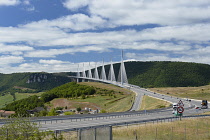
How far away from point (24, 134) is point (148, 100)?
3562 inches

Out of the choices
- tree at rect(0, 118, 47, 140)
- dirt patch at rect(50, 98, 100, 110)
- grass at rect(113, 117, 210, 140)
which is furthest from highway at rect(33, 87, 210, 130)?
dirt patch at rect(50, 98, 100, 110)

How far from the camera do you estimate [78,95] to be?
502ft

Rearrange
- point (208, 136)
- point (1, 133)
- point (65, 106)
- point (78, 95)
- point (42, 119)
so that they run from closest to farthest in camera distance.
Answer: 1. point (1, 133)
2. point (208, 136)
3. point (42, 119)
4. point (65, 106)
5. point (78, 95)

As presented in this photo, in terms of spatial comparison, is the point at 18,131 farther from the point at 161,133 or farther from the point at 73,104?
the point at 73,104

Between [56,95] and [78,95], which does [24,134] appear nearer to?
[78,95]

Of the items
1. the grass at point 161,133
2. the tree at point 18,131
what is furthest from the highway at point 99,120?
the tree at point 18,131

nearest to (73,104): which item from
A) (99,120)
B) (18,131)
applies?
(99,120)

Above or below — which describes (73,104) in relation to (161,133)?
below

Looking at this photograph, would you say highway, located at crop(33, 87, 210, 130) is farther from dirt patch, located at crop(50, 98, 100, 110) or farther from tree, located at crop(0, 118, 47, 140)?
dirt patch, located at crop(50, 98, 100, 110)

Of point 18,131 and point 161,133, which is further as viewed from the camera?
point 161,133

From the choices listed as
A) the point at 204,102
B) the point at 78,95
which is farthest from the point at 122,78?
the point at 204,102

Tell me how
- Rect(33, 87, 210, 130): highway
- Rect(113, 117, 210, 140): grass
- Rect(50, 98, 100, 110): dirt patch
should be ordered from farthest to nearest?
Rect(50, 98, 100, 110): dirt patch
Rect(33, 87, 210, 130): highway
Rect(113, 117, 210, 140): grass

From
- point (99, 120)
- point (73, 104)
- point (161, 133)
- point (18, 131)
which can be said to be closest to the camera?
point (18, 131)

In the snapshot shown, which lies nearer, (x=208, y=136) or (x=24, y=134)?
(x=24, y=134)
